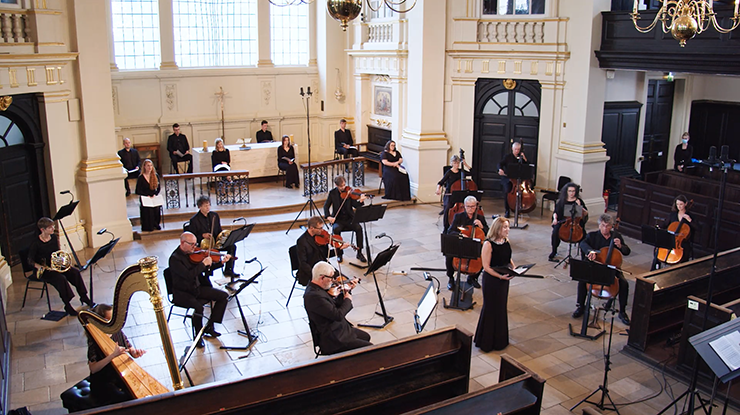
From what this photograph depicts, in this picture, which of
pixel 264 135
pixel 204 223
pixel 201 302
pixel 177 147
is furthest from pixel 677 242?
pixel 177 147

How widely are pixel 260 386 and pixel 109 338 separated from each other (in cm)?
153

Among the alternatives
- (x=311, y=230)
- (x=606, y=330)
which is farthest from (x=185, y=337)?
(x=606, y=330)

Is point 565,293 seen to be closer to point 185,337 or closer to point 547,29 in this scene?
point 185,337

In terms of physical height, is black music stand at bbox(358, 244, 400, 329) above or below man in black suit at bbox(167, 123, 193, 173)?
below

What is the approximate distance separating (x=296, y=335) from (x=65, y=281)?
3.37 metres

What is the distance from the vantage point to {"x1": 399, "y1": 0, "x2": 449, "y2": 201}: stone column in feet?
47.1

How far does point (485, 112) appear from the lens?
15023mm

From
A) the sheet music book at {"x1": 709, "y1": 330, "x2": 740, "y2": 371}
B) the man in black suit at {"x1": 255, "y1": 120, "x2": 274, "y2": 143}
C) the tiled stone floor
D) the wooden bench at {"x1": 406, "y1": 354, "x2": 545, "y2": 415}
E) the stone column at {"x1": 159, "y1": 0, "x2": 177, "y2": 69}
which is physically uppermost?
the stone column at {"x1": 159, "y1": 0, "x2": 177, "y2": 69}

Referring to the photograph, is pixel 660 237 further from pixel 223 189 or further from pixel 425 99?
pixel 223 189

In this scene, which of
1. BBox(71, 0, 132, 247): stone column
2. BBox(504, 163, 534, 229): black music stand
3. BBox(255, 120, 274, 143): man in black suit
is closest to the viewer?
BBox(71, 0, 132, 247): stone column

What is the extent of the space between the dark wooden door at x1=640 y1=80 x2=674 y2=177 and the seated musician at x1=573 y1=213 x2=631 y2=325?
7.35 metres

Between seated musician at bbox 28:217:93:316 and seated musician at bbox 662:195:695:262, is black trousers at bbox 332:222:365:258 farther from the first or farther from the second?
seated musician at bbox 662:195:695:262

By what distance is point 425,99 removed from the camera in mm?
14688

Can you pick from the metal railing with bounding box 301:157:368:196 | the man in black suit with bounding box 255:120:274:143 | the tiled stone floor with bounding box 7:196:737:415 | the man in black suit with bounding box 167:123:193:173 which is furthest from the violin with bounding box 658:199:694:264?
the man in black suit with bounding box 167:123:193:173
